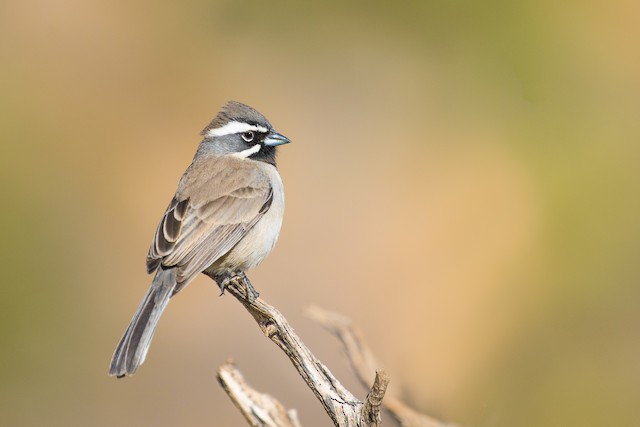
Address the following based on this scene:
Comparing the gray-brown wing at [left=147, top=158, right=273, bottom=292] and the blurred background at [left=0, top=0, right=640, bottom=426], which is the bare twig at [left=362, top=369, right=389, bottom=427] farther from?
the blurred background at [left=0, top=0, right=640, bottom=426]

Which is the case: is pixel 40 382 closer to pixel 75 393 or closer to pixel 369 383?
pixel 75 393

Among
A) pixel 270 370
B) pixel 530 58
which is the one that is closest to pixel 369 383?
pixel 270 370

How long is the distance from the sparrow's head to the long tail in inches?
53.7

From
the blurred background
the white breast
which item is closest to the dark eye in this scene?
the white breast

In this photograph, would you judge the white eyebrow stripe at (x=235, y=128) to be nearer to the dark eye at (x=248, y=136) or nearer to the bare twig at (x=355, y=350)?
the dark eye at (x=248, y=136)

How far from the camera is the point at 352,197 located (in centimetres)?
1091

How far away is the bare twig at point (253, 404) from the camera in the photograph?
4.99m

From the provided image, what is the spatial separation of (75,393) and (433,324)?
365 cm

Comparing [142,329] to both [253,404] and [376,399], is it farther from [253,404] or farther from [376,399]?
[376,399]

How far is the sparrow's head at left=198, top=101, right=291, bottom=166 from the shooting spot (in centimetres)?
657

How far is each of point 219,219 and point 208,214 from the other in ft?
0.28

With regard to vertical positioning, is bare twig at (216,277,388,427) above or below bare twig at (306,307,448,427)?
above

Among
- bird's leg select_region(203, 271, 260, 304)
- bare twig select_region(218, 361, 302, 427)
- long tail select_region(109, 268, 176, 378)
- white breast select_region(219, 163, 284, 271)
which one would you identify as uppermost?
white breast select_region(219, 163, 284, 271)

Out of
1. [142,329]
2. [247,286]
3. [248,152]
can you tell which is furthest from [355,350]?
[248,152]
